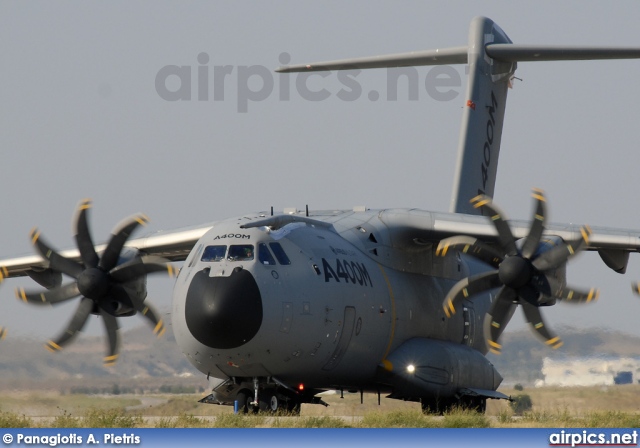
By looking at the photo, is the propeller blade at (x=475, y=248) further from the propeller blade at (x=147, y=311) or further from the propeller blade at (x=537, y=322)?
the propeller blade at (x=147, y=311)

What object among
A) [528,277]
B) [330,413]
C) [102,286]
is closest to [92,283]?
[102,286]

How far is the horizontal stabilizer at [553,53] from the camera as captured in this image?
21188 millimetres

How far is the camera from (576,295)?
1662 centimetres

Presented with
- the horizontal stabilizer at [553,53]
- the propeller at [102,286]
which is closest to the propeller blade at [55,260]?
the propeller at [102,286]

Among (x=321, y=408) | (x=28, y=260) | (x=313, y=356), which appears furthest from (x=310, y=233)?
(x=321, y=408)

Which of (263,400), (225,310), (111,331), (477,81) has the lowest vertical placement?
(263,400)

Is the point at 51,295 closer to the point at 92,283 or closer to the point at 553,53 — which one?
the point at 92,283

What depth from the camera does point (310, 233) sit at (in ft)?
56.0

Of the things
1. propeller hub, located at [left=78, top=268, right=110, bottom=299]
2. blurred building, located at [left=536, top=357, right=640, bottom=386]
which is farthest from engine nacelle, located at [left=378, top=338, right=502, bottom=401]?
blurred building, located at [left=536, top=357, right=640, bottom=386]

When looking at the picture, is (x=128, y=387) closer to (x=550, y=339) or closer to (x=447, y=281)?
(x=447, y=281)

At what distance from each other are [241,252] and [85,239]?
11.0 feet

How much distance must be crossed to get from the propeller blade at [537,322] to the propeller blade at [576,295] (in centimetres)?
39

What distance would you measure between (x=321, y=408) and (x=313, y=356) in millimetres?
10172

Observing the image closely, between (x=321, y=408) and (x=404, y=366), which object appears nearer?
(x=404, y=366)
